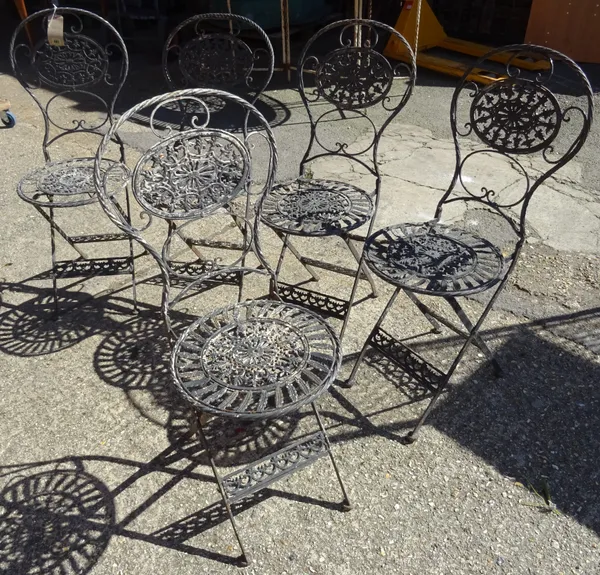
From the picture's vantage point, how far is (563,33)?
7.07 metres

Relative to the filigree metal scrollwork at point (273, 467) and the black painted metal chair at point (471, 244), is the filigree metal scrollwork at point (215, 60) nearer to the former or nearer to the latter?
the black painted metal chair at point (471, 244)

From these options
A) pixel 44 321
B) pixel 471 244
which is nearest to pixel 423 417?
pixel 471 244

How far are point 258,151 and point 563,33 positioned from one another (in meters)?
4.44

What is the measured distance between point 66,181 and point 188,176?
1.11 meters

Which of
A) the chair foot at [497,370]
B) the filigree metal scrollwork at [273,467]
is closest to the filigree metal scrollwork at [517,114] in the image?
the chair foot at [497,370]

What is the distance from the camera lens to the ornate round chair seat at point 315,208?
281 cm

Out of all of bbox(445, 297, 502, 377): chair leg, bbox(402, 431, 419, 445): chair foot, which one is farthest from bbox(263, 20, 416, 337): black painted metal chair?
bbox(402, 431, 419, 445): chair foot

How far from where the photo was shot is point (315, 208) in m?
2.96

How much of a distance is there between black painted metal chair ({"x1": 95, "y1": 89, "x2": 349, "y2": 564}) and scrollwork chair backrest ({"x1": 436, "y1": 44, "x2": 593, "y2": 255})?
1022mm

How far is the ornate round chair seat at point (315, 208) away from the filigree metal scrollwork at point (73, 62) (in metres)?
1.27

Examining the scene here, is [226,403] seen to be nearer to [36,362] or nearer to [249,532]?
[249,532]

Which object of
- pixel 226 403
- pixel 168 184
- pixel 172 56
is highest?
pixel 168 184

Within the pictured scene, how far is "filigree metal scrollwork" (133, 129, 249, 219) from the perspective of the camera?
93.4 inches

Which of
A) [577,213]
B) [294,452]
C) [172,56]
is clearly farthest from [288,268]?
[172,56]
